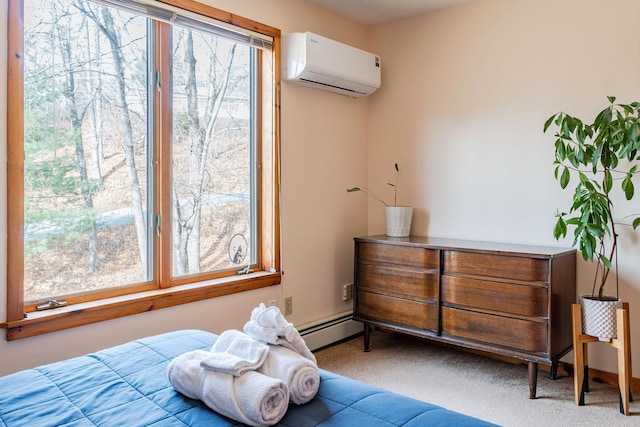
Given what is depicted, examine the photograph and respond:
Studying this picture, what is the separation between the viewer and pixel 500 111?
3.26 meters

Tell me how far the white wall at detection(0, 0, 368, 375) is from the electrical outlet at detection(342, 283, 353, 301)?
0.04m

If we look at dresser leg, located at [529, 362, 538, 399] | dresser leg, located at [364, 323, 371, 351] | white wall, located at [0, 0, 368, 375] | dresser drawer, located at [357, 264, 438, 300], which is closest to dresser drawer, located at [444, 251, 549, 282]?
dresser drawer, located at [357, 264, 438, 300]

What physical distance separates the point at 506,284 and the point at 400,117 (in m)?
1.57

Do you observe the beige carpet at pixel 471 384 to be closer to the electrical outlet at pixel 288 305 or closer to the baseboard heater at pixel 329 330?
the baseboard heater at pixel 329 330

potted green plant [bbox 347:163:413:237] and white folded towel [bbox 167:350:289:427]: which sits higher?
potted green plant [bbox 347:163:413:237]

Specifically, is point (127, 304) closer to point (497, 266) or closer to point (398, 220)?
point (398, 220)

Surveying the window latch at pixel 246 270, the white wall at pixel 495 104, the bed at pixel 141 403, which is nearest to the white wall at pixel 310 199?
the window latch at pixel 246 270

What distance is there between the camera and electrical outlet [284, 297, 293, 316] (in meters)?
3.33

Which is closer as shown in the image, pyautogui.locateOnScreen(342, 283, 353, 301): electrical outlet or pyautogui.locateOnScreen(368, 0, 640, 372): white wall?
pyautogui.locateOnScreen(368, 0, 640, 372): white wall

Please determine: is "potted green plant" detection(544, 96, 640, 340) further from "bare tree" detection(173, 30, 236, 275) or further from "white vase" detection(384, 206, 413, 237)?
"bare tree" detection(173, 30, 236, 275)

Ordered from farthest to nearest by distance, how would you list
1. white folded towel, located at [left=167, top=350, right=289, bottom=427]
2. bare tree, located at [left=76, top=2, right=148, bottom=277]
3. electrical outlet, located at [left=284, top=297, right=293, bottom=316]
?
electrical outlet, located at [left=284, top=297, right=293, bottom=316]
bare tree, located at [left=76, top=2, right=148, bottom=277]
white folded towel, located at [left=167, top=350, right=289, bottom=427]

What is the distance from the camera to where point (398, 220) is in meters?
3.49

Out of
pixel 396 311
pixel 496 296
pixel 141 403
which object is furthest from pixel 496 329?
pixel 141 403

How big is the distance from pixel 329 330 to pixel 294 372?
2.25 metres
